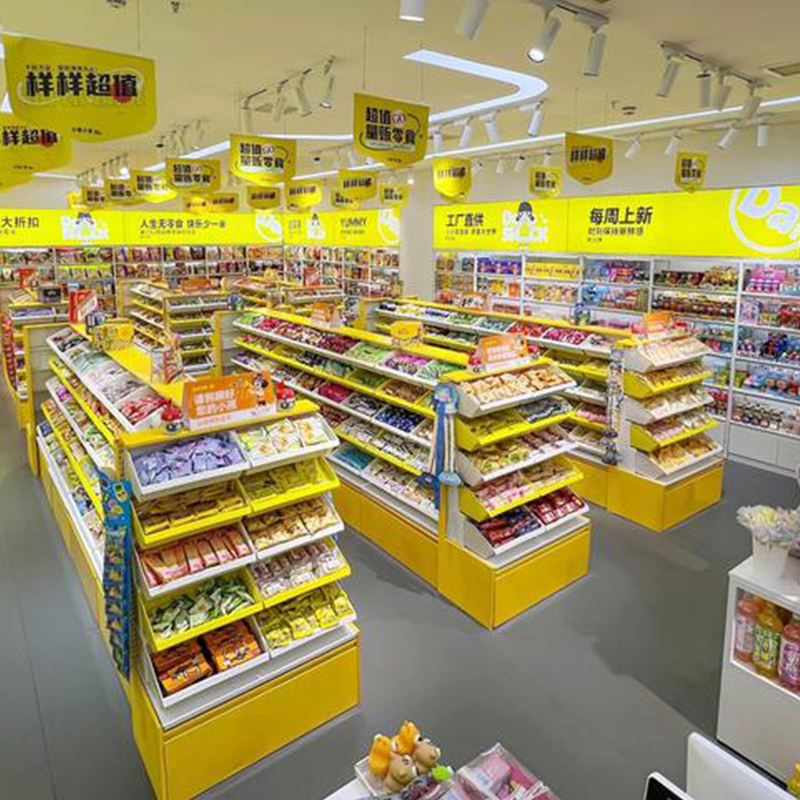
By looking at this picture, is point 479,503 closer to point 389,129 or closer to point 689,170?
point 389,129

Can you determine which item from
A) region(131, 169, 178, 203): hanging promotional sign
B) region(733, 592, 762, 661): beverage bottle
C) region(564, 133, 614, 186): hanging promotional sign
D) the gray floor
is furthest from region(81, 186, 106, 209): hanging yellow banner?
region(733, 592, 762, 661): beverage bottle

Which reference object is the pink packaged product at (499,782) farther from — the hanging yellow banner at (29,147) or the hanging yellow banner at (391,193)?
the hanging yellow banner at (391,193)

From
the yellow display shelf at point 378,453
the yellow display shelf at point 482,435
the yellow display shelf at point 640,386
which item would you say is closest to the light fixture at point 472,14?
the yellow display shelf at point 482,435

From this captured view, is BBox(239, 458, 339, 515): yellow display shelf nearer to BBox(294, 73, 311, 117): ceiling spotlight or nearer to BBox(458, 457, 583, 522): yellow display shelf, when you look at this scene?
BBox(458, 457, 583, 522): yellow display shelf

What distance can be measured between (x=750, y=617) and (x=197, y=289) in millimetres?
10646

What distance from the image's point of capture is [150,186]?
1031 cm

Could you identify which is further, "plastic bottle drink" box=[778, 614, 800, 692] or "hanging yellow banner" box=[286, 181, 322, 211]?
"hanging yellow banner" box=[286, 181, 322, 211]

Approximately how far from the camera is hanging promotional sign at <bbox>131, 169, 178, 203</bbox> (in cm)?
1025

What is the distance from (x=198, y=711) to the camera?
3400mm

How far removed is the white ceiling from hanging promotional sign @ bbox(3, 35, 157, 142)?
125 centimetres

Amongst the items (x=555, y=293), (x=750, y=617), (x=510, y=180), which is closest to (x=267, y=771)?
(x=750, y=617)

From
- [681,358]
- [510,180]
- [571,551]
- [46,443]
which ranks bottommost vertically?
[571,551]

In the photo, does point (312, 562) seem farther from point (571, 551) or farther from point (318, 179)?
point (318, 179)

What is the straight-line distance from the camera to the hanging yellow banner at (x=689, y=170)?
766 cm
